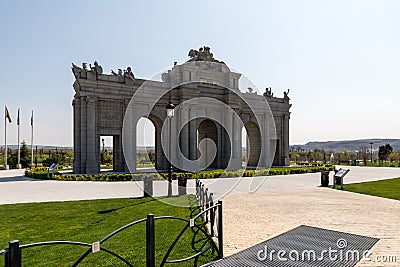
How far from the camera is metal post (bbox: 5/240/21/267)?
110 inches

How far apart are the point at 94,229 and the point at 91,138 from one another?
63.8 feet

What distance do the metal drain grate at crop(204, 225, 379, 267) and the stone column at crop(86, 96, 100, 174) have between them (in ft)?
70.9

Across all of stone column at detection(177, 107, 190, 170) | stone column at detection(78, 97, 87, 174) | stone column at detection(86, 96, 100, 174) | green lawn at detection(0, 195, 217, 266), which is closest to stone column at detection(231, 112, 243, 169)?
stone column at detection(177, 107, 190, 170)

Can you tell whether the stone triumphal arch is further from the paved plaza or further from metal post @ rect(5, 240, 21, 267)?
metal post @ rect(5, 240, 21, 267)

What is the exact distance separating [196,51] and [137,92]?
9126 millimetres

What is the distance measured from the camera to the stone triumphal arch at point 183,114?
26531 millimetres

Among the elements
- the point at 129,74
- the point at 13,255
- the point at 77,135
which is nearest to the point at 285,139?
the point at 129,74

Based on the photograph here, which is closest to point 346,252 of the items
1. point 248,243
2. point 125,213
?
point 248,243

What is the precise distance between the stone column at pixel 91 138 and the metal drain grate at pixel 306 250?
21611mm

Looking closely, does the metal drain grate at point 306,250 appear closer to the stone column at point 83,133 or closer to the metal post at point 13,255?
the metal post at point 13,255

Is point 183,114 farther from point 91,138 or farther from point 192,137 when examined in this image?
point 91,138

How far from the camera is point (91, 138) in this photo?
26.5 metres

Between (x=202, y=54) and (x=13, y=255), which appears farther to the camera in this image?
(x=202, y=54)

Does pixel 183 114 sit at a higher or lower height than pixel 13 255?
higher
